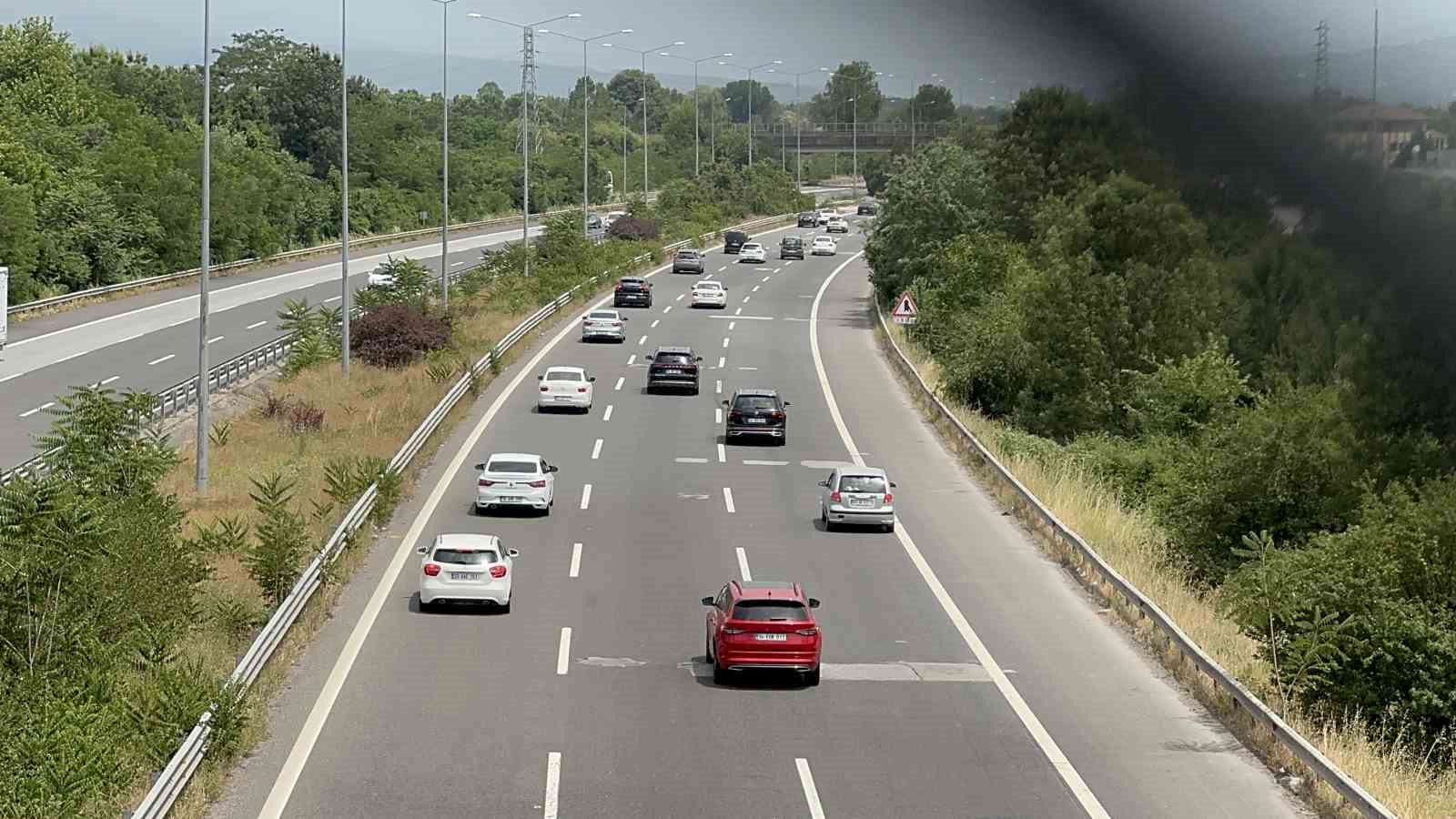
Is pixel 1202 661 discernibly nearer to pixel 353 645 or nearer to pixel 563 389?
pixel 353 645

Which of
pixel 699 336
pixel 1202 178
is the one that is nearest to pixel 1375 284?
pixel 1202 178

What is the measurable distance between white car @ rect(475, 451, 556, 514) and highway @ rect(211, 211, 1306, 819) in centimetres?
68

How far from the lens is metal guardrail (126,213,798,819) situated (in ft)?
57.2

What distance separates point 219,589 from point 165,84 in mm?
140478

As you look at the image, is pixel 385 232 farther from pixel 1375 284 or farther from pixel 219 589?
pixel 1375 284

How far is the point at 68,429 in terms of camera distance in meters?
36.0

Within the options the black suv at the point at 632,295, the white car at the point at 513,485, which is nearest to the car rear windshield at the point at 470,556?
the white car at the point at 513,485

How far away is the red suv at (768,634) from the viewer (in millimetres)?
26062

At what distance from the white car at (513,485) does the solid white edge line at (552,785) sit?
2054cm

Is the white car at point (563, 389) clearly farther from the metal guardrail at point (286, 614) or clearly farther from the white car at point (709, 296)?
the white car at point (709, 296)

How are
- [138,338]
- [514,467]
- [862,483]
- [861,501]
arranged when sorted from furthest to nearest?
[138,338] → [514,467] → [862,483] → [861,501]

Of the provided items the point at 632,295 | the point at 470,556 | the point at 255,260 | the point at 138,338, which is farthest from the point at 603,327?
the point at 470,556

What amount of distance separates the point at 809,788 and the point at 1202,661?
762 cm

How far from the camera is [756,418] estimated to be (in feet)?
182
